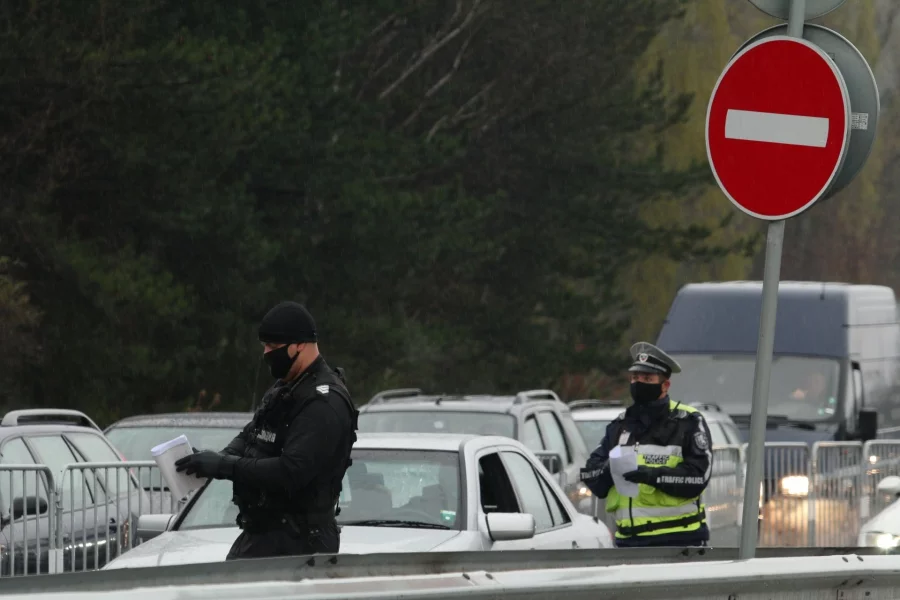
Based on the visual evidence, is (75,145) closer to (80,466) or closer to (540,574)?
(80,466)

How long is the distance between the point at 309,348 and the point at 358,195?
74.7 ft

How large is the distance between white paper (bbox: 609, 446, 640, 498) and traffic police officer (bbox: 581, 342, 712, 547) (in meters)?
0.03

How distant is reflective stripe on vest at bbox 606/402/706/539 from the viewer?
9.53 metres

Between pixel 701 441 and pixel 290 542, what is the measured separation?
3.03 metres

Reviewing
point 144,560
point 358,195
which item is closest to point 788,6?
point 144,560

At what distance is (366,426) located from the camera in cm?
1529

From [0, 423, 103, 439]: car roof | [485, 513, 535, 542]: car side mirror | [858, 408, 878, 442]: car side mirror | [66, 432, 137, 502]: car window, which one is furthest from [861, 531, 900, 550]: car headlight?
[858, 408, 878, 442]: car side mirror

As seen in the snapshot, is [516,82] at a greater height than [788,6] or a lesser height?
greater

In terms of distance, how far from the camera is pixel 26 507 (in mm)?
10438

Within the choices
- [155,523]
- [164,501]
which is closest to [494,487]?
[155,523]

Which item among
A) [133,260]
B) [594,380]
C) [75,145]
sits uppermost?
[75,145]

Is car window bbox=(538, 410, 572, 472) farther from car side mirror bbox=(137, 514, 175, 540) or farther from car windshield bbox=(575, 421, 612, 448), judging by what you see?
car side mirror bbox=(137, 514, 175, 540)

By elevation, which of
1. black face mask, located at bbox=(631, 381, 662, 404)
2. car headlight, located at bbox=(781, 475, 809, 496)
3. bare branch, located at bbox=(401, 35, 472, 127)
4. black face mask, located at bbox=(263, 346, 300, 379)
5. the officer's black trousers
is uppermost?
bare branch, located at bbox=(401, 35, 472, 127)

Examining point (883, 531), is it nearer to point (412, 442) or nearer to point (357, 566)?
point (412, 442)
